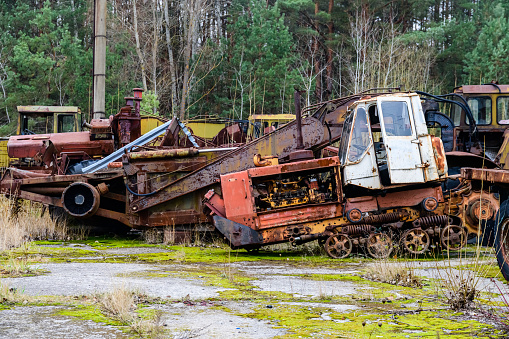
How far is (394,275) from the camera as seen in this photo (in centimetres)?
681

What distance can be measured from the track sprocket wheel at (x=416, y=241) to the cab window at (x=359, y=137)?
1356 millimetres

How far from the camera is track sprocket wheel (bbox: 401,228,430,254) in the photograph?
29.8ft

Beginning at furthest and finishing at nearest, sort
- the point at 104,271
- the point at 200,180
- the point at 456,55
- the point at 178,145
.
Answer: the point at 456,55 < the point at 178,145 < the point at 200,180 < the point at 104,271

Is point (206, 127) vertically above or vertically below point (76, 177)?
above

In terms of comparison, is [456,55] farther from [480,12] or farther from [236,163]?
[236,163]

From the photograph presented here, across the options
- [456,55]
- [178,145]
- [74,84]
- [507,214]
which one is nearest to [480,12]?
[456,55]

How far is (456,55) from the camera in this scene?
35219mm

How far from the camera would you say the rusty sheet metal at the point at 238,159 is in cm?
1027

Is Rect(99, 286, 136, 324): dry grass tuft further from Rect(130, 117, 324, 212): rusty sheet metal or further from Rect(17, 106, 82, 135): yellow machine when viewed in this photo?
Rect(17, 106, 82, 135): yellow machine

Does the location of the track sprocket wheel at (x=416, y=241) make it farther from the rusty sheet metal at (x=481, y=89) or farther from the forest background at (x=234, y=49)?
the forest background at (x=234, y=49)

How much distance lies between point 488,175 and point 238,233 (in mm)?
3969

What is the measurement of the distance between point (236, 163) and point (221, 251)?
61.0 inches

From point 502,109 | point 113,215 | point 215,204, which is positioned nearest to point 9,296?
point 215,204

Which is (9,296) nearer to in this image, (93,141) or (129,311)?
→ (129,311)
